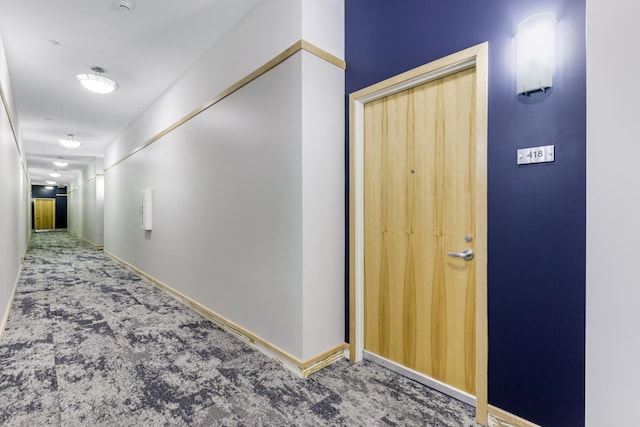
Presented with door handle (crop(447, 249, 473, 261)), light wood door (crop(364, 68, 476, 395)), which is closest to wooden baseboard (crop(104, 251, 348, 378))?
light wood door (crop(364, 68, 476, 395))

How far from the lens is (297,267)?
2244 millimetres

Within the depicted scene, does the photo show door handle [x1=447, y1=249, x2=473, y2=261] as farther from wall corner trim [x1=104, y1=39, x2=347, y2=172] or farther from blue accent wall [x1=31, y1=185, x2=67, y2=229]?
blue accent wall [x1=31, y1=185, x2=67, y2=229]

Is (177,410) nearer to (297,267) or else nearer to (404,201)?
(297,267)

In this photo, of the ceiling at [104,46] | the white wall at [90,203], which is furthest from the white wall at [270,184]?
the white wall at [90,203]

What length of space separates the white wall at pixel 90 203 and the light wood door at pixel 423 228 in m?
9.37

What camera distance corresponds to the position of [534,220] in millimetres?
1566

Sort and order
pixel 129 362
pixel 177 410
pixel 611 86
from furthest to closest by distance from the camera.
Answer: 1. pixel 129 362
2. pixel 177 410
3. pixel 611 86

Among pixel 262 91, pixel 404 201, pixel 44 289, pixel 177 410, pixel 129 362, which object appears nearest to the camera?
pixel 177 410

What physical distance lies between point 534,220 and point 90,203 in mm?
12090

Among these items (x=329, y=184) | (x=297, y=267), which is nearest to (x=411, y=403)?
(x=297, y=267)

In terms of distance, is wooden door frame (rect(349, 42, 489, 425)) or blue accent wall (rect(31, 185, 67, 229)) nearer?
wooden door frame (rect(349, 42, 489, 425))

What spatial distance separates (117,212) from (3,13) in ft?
15.4

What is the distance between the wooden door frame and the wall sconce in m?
0.19

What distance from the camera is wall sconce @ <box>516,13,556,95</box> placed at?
57.8 inches
